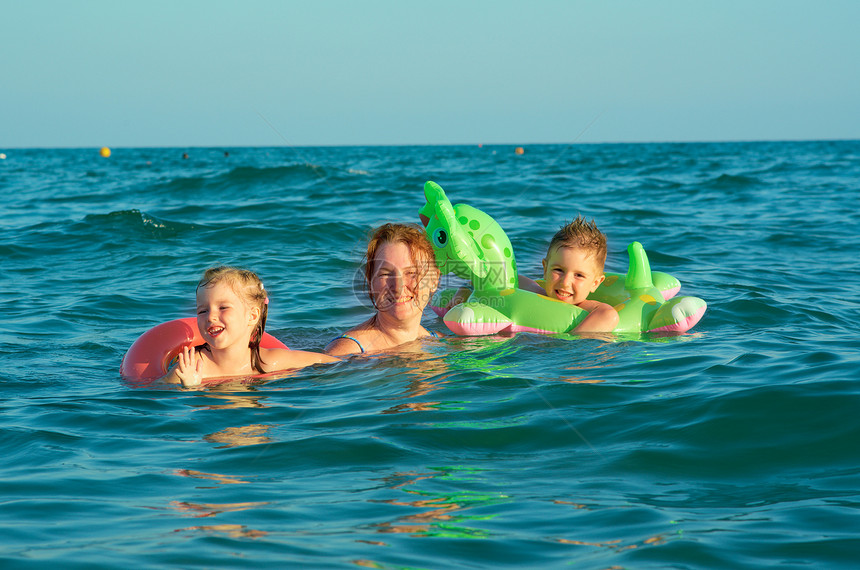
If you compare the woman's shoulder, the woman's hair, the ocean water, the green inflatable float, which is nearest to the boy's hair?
the green inflatable float

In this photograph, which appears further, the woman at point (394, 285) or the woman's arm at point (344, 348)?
A: the woman's arm at point (344, 348)

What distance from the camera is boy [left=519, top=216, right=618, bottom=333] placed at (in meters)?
6.08

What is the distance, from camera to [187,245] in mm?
11398

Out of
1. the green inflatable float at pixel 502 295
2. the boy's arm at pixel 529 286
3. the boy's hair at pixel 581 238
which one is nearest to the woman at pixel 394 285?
the green inflatable float at pixel 502 295

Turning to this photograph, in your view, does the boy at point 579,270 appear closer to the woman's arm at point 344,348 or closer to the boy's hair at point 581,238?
the boy's hair at point 581,238

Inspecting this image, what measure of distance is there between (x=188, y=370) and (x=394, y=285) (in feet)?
4.63

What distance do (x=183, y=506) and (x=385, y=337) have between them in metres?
2.72

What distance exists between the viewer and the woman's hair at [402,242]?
5.41 metres

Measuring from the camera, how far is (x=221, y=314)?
4789 millimetres

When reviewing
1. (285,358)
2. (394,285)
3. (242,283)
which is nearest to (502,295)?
(394,285)

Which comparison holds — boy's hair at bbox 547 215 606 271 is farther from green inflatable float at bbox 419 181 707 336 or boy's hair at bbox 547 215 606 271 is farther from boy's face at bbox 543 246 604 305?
green inflatable float at bbox 419 181 707 336

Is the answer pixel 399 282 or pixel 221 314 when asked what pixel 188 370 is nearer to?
pixel 221 314

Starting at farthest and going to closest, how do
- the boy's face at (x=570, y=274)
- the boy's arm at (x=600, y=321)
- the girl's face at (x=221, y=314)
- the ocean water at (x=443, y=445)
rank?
the boy's face at (x=570, y=274) → the boy's arm at (x=600, y=321) → the girl's face at (x=221, y=314) → the ocean water at (x=443, y=445)

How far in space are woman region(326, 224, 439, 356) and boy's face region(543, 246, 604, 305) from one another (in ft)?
3.81
